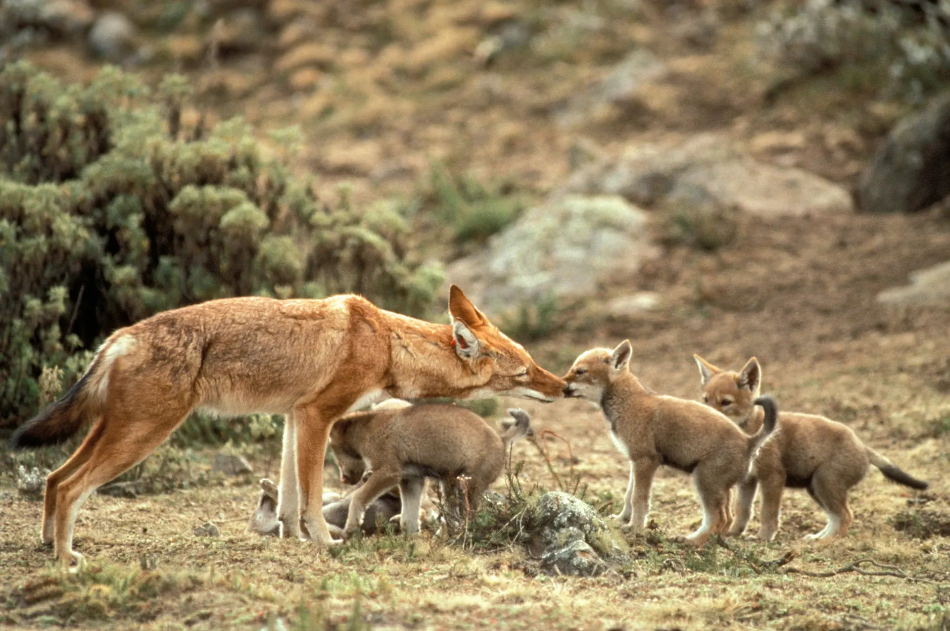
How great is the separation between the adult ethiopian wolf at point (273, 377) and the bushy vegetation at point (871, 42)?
12.7 meters

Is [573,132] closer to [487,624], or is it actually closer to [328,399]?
[328,399]

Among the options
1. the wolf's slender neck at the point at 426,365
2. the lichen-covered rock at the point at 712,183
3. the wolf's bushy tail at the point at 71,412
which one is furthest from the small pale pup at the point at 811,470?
the lichen-covered rock at the point at 712,183

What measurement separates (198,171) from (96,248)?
4.42ft

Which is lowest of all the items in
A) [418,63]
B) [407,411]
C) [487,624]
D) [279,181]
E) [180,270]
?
[487,624]

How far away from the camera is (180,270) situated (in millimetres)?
10070

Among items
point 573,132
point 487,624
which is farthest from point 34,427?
point 573,132

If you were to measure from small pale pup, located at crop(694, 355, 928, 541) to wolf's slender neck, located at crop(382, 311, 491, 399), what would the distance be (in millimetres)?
2092

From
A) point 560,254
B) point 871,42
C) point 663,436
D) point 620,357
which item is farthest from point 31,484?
point 871,42

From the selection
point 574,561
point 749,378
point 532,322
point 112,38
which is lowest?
point 574,561

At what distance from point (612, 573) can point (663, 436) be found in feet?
4.64

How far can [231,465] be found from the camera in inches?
353

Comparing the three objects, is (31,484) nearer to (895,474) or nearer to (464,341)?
(464,341)

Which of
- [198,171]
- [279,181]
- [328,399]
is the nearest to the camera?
[328,399]

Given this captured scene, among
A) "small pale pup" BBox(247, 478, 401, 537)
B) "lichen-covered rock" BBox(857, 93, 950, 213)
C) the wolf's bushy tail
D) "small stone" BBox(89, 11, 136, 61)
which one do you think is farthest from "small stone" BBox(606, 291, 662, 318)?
"small stone" BBox(89, 11, 136, 61)
